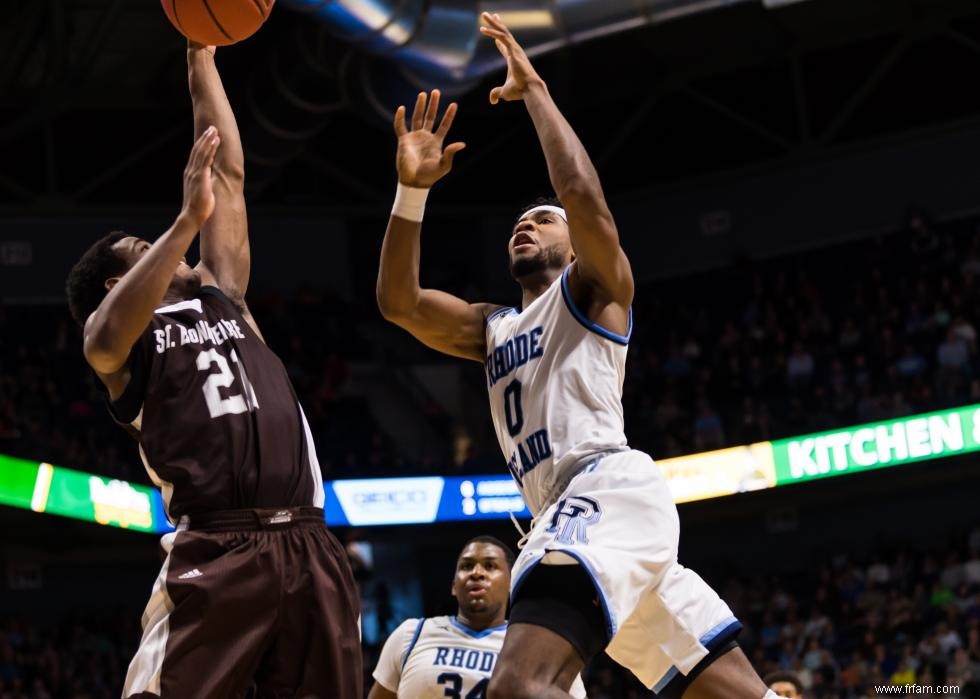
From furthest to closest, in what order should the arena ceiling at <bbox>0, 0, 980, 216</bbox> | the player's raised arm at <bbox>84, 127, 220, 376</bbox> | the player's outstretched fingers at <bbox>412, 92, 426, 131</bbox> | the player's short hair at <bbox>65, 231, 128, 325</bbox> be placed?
1. the arena ceiling at <bbox>0, 0, 980, 216</bbox>
2. the player's outstretched fingers at <bbox>412, 92, 426, 131</bbox>
3. the player's short hair at <bbox>65, 231, 128, 325</bbox>
4. the player's raised arm at <bbox>84, 127, 220, 376</bbox>

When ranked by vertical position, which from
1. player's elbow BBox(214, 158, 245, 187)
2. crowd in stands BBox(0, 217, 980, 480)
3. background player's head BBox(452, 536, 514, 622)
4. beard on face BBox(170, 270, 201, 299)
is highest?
crowd in stands BBox(0, 217, 980, 480)

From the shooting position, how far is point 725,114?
24.5 meters

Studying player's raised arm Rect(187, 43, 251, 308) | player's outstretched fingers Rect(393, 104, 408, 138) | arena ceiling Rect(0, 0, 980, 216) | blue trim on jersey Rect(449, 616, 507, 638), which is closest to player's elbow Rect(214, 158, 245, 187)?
player's raised arm Rect(187, 43, 251, 308)

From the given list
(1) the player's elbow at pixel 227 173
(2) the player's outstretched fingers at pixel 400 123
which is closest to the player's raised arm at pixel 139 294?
(1) the player's elbow at pixel 227 173

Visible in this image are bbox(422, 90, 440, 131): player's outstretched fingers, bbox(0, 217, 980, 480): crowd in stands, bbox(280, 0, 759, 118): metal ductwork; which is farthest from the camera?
bbox(0, 217, 980, 480): crowd in stands

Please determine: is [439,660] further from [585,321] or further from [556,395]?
[585,321]

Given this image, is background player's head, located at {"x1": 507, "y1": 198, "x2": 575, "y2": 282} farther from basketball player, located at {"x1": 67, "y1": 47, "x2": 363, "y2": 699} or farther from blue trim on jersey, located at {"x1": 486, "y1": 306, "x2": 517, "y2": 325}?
basketball player, located at {"x1": 67, "y1": 47, "x2": 363, "y2": 699}

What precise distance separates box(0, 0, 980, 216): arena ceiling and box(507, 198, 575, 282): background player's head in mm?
14232

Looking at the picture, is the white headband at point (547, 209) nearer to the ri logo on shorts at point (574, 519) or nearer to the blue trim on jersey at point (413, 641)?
the ri logo on shorts at point (574, 519)

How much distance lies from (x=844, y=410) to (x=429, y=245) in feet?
28.6

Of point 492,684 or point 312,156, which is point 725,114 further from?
point 492,684

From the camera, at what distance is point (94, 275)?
4.54 m

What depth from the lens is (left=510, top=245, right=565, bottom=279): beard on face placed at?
18.1 feet

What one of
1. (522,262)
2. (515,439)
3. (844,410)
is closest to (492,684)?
(515,439)
